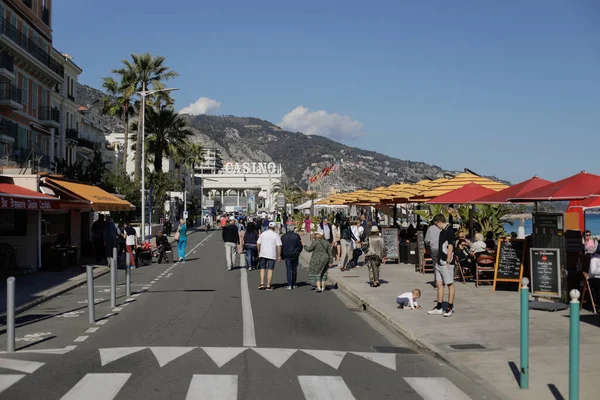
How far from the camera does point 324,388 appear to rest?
788cm

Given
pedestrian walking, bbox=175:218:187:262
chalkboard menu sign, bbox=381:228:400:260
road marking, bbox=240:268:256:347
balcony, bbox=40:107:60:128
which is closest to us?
road marking, bbox=240:268:256:347

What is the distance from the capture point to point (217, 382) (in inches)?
314

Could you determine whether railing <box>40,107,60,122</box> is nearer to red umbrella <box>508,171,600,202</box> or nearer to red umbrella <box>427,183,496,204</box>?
red umbrella <box>427,183,496,204</box>

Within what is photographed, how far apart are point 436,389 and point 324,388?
4.13ft

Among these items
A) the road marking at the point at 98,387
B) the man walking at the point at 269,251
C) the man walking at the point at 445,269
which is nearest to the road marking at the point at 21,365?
the road marking at the point at 98,387

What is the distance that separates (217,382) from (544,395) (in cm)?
353

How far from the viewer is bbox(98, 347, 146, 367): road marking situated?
9.21m

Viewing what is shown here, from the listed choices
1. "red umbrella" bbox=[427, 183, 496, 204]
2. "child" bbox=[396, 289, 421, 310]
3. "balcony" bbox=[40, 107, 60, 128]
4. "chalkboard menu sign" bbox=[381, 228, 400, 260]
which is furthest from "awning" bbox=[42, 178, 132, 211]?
"balcony" bbox=[40, 107, 60, 128]

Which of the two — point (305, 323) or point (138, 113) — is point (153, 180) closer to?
point (138, 113)

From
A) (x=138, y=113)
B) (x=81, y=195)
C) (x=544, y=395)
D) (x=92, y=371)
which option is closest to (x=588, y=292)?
(x=544, y=395)

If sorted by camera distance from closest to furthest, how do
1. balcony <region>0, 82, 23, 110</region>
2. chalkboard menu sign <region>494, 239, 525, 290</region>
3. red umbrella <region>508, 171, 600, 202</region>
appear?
red umbrella <region>508, 171, 600, 202</region> < chalkboard menu sign <region>494, 239, 525, 290</region> < balcony <region>0, 82, 23, 110</region>

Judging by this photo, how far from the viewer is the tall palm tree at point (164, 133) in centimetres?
5756

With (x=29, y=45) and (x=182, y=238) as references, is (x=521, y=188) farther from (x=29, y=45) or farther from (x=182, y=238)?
(x=29, y=45)

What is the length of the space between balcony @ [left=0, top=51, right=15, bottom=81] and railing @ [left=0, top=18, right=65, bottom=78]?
1191mm
